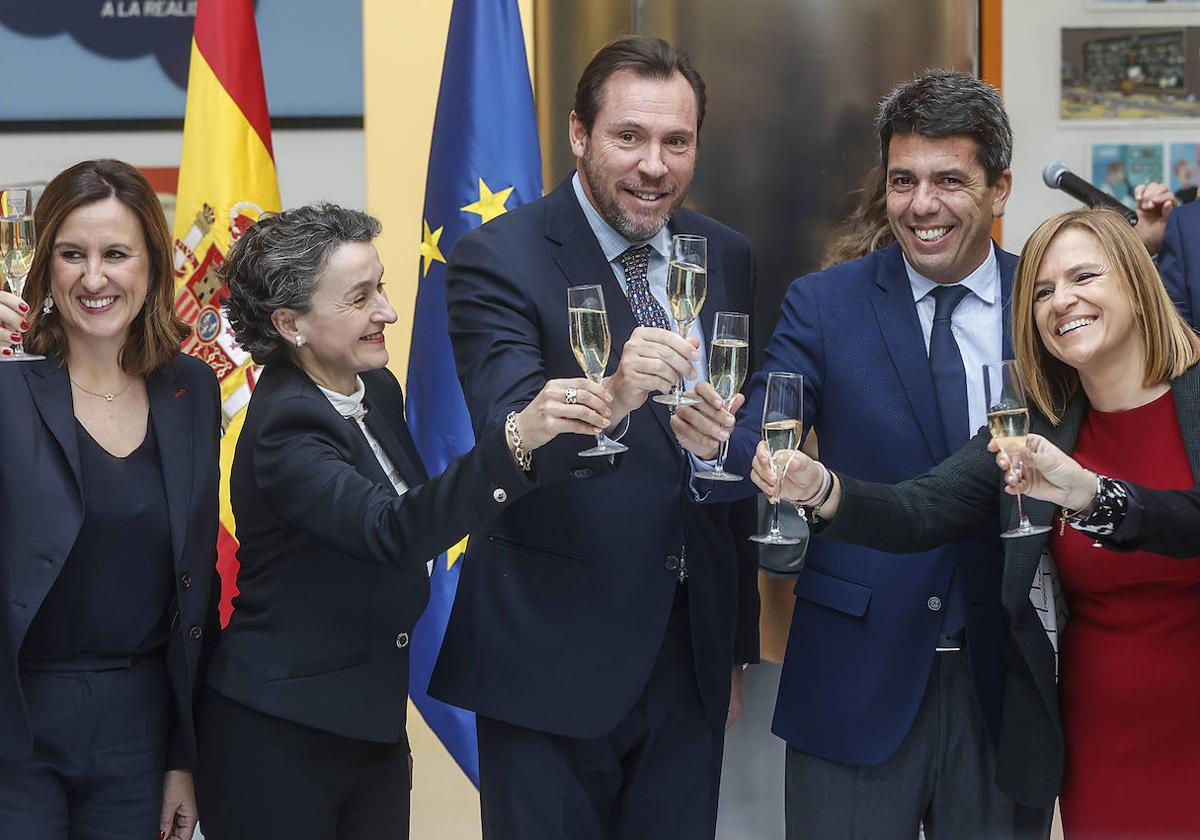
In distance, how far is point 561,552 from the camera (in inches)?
95.1

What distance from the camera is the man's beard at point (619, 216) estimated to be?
8.15ft

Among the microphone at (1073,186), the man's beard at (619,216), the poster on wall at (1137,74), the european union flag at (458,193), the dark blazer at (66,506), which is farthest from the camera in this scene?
the poster on wall at (1137,74)

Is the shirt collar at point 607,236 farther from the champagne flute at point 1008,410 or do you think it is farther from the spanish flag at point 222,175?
the spanish flag at point 222,175

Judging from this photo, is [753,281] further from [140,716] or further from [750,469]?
[140,716]

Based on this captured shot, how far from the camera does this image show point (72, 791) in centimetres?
231

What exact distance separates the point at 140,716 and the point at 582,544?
2.60 ft

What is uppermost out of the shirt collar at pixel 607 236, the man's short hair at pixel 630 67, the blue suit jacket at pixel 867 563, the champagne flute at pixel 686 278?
the man's short hair at pixel 630 67

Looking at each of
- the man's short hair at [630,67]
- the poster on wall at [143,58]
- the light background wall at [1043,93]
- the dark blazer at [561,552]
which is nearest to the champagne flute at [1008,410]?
the dark blazer at [561,552]

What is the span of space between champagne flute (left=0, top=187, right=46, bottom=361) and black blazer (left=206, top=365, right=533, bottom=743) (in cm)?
43

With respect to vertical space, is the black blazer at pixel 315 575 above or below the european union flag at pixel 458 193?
below

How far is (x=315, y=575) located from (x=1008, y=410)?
1150mm

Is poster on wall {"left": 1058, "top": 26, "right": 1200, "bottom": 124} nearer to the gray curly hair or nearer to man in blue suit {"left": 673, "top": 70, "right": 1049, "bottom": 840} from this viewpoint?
man in blue suit {"left": 673, "top": 70, "right": 1049, "bottom": 840}

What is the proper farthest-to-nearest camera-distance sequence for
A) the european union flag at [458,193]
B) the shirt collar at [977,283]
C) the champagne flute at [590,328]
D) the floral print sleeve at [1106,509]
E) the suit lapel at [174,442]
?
the european union flag at [458,193]
the shirt collar at [977,283]
the suit lapel at [174,442]
the floral print sleeve at [1106,509]
the champagne flute at [590,328]

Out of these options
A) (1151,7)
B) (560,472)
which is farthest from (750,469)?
(1151,7)
